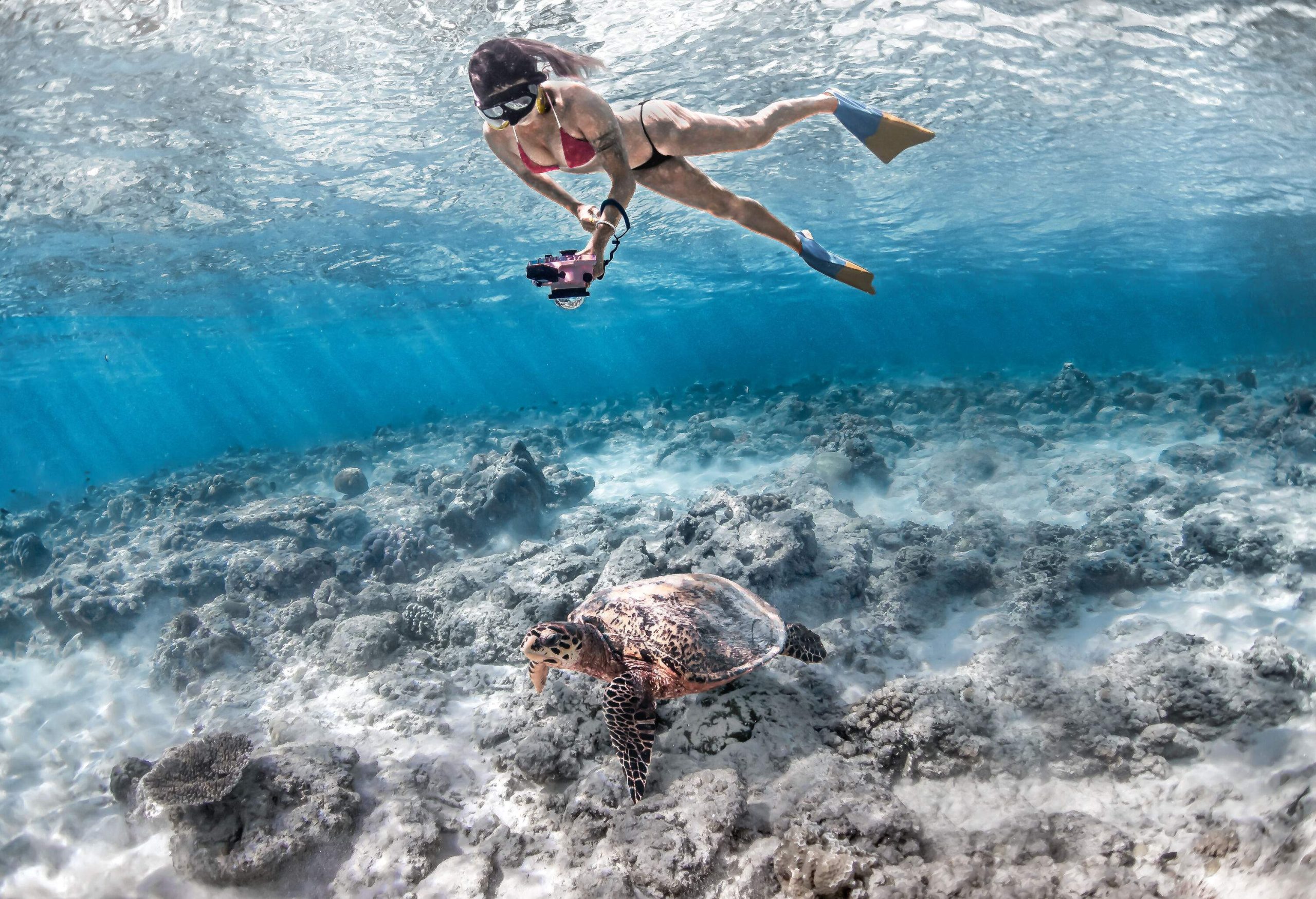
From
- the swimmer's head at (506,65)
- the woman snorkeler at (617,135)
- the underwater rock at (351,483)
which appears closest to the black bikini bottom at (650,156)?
the woman snorkeler at (617,135)

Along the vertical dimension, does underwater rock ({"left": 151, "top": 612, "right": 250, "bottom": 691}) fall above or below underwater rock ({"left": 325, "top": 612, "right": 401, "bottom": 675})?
below

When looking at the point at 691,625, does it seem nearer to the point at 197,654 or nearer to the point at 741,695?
the point at 741,695

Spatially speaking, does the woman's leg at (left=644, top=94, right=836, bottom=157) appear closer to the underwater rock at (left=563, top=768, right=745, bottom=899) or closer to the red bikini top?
the red bikini top

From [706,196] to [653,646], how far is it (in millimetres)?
3937

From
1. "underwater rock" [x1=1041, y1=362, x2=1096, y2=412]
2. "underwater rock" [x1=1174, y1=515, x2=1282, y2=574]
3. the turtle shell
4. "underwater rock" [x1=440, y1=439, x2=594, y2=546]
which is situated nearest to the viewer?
the turtle shell

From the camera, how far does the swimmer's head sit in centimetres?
385

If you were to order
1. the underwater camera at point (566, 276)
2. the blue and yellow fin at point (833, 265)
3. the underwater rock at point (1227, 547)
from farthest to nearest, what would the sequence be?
the underwater rock at point (1227, 547), the blue and yellow fin at point (833, 265), the underwater camera at point (566, 276)

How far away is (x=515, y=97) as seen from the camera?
156 inches

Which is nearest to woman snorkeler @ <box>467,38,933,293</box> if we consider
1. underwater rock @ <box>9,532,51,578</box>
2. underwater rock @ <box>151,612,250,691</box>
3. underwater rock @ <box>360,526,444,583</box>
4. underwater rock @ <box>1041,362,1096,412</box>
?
underwater rock @ <box>360,526,444,583</box>

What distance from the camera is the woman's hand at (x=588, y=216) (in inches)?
182

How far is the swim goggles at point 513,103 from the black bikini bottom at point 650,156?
112cm

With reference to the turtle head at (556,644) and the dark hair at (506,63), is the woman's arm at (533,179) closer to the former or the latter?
the dark hair at (506,63)

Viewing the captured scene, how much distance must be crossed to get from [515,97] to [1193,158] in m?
20.5

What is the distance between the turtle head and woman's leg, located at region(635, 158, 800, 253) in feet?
12.1
